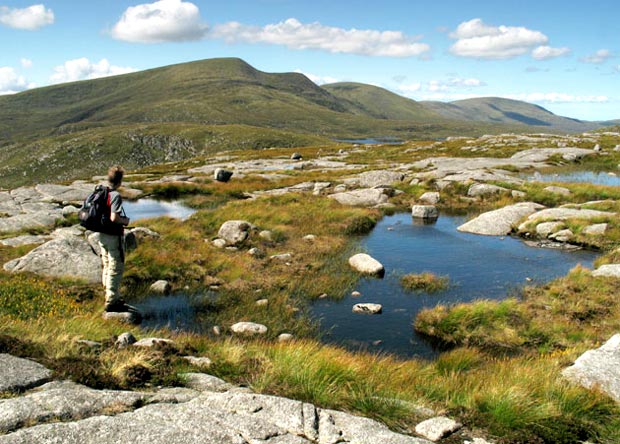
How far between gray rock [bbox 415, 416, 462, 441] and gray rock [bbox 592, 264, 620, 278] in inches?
567

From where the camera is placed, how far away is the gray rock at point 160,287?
55.0 feet

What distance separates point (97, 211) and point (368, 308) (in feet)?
31.0

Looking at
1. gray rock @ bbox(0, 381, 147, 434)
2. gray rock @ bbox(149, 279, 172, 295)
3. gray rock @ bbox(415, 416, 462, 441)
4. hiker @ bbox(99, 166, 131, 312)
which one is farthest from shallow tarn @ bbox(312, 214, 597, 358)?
gray rock @ bbox(0, 381, 147, 434)

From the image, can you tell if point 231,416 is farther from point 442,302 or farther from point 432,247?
point 432,247

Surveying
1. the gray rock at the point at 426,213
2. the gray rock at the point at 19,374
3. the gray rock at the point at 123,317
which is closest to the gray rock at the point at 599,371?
the gray rock at the point at 19,374

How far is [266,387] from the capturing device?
22.8 ft

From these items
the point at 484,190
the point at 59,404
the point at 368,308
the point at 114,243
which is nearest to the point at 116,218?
the point at 114,243

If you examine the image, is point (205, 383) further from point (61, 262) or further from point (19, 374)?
point (61, 262)

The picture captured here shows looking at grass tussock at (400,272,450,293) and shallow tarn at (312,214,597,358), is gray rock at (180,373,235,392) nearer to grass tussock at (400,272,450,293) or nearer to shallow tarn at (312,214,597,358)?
shallow tarn at (312,214,597,358)

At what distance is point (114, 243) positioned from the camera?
12969 millimetres

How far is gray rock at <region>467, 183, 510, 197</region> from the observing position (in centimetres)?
3688

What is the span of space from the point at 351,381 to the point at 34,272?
14.2m

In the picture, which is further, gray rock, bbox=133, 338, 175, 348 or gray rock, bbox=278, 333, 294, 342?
gray rock, bbox=278, 333, 294, 342

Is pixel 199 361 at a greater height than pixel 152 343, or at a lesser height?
lesser
